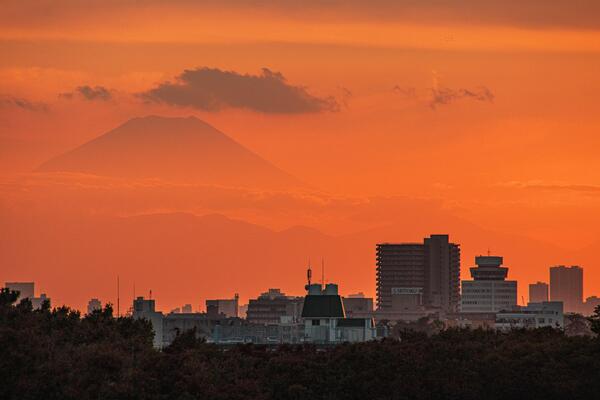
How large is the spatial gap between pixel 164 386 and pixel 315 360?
21.0 m

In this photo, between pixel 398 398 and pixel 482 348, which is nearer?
pixel 398 398

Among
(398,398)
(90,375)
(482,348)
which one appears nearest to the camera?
(90,375)

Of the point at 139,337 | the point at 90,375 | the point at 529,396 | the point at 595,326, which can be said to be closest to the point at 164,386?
the point at 90,375

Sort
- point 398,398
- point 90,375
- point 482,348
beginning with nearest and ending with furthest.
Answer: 1. point 90,375
2. point 398,398
3. point 482,348

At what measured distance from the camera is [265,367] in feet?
487

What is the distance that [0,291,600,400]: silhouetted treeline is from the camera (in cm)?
13050

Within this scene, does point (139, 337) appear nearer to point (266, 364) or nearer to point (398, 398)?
point (266, 364)

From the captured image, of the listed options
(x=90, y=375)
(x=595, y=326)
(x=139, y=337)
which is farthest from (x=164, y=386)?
(x=595, y=326)

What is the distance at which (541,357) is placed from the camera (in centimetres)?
15175

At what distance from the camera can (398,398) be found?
14550cm

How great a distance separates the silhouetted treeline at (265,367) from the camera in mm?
130500

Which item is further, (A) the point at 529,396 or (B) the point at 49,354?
(A) the point at 529,396

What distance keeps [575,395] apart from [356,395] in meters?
16.8

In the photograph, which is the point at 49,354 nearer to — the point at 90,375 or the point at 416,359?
→ the point at 90,375
